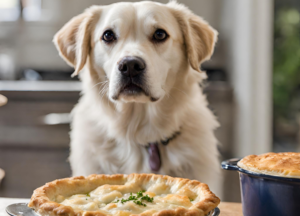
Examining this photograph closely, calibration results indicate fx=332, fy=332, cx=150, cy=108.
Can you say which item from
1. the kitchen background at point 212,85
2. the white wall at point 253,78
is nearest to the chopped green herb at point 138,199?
the kitchen background at point 212,85

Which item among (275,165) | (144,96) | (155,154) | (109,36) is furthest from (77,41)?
(275,165)

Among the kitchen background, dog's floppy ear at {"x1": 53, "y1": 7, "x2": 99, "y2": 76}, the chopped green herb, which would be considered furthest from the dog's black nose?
the kitchen background

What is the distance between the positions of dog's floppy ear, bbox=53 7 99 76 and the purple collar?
18.3 inches

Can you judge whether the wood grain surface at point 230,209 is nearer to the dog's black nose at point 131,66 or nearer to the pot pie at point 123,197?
the pot pie at point 123,197

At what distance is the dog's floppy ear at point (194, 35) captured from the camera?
4.84ft

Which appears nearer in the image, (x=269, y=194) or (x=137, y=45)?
(x=269, y=194)

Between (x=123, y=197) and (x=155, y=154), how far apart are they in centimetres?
72

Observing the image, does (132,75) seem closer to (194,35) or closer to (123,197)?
(194,35)

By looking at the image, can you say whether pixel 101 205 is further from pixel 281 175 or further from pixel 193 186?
pixel 281 175

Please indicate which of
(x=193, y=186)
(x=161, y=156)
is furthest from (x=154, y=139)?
(x=193, y=186)

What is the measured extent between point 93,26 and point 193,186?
3.38 ft

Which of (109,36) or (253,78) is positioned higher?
(109,36)

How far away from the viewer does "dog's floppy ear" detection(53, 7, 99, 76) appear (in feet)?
4.85

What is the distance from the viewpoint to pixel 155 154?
1405mm
